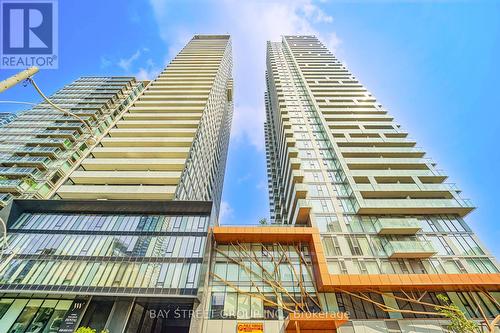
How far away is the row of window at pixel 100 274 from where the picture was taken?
20750 millimetres

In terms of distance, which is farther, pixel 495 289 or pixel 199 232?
pixel 199 232

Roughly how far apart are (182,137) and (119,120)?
497 inches

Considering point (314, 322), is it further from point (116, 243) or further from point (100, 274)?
point (116, 243)

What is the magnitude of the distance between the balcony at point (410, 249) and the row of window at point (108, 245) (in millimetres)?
19461

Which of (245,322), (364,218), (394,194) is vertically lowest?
(245,322)

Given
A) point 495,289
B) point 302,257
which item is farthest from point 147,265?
point 495,289


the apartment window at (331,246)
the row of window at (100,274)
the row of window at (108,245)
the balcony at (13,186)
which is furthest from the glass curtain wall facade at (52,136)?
the apartment window at (331,246)

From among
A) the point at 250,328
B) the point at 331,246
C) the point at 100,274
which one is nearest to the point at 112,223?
the point at 100,274

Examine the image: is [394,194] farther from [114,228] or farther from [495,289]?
[114,228]

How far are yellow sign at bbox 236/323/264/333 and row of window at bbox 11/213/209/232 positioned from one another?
30.8 feet

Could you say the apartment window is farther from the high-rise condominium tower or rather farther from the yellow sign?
the high-rise condominium tower

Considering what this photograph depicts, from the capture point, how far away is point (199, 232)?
25.1 m

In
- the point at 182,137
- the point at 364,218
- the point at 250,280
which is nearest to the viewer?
the point at 250,280

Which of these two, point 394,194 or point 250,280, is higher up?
point 394,194
